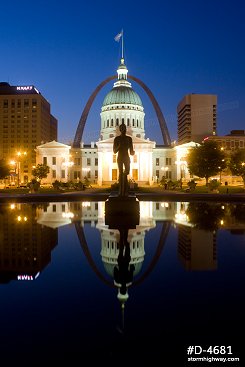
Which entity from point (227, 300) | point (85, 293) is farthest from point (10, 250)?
point (227, 300)

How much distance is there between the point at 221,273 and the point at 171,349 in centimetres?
448

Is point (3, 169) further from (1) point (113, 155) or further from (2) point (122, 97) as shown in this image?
(2) point (122, 97)

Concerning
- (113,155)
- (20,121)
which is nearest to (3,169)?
(113,155)

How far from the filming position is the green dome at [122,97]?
396 feet

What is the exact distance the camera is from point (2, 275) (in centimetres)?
983

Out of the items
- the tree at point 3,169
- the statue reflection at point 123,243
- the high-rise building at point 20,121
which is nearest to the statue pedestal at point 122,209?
the statue reflection at point 123,243

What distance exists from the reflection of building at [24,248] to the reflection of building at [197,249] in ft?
14.0

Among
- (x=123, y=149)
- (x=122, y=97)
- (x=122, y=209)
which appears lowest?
(x=122, y=209)

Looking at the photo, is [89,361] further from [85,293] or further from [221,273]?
[221,273]

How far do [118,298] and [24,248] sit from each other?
5987 mm

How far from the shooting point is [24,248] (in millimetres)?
12969

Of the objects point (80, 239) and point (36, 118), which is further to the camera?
point (36, 118)

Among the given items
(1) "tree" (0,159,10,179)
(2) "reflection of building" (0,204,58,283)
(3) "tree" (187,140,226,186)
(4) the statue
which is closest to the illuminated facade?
(1) "tree" (0,159,10,179)

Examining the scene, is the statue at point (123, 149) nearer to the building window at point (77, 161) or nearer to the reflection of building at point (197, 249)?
the reflection of building at point (197, 249)
